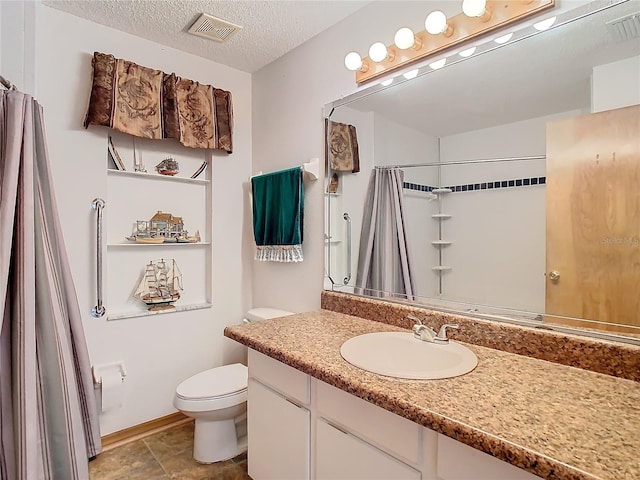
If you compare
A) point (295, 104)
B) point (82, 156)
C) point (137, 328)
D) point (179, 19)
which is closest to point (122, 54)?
point (179, 19)

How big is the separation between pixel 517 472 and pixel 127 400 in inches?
85.3

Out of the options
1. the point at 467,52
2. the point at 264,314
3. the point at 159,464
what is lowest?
the point at 159,464

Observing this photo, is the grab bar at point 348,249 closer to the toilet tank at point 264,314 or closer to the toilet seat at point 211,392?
the toilet tank at point 264,314

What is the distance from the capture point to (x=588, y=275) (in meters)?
1.16

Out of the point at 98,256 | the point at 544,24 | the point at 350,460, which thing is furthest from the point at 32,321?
the point at 544,24

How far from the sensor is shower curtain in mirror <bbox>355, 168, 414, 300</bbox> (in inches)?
66.9

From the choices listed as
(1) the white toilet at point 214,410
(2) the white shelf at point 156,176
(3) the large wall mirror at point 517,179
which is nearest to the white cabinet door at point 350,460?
(3) the large wall mirror at point 517,179

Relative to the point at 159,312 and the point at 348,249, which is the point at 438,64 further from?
the point at 159,312

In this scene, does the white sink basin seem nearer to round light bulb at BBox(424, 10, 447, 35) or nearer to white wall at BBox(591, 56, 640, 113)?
white wall at BBox(591, 56, 640, 113)

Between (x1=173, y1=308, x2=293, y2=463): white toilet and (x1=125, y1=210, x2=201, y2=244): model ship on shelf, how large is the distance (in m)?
0.86

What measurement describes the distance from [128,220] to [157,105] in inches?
28.4

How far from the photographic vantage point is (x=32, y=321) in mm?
1523

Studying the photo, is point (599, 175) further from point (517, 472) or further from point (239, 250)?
point (239, 250)

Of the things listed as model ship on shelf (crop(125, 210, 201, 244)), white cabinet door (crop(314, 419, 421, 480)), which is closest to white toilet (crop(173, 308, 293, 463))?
white cabinet door (crop(314, 419, 421, 480))
